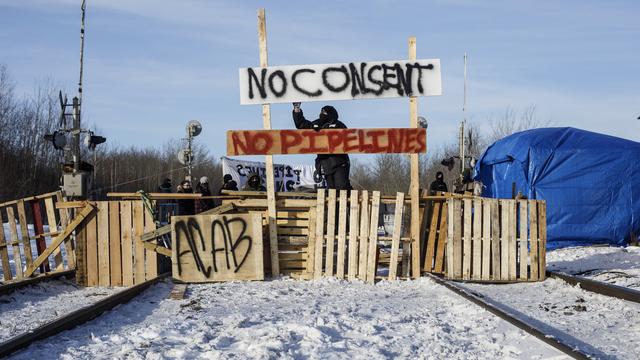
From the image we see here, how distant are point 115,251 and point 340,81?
4599mm

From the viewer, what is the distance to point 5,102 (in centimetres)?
4603

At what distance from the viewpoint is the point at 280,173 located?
36.6m

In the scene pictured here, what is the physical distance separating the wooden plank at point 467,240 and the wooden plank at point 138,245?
5162mm

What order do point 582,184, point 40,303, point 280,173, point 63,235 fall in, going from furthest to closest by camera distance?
1. point 280,173
2. point 582,184
3. point 63,235
4. point 40,303

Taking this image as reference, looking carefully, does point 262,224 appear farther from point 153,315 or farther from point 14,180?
point 14,180

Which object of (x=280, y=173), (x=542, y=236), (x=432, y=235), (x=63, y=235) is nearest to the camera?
(x=542, y=236)

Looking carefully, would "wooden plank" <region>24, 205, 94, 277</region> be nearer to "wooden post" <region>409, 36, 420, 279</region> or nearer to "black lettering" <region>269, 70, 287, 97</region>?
"black lettering" <region>269, 70, 287, 97</region>

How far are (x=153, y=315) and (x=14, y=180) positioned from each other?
38.7 metres

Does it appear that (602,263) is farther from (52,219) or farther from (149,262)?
(52,219)

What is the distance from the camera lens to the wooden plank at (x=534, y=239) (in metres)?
11.9

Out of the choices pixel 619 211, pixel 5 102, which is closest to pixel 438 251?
pixel 619 211

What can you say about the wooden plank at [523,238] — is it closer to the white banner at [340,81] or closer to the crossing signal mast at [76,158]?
the white banner at [340,81]

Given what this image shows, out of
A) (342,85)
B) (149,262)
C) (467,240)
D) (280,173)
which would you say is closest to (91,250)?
(149,262)

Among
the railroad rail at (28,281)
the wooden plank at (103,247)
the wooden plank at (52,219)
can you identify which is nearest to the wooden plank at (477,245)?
the wooden plank at (103,247)
